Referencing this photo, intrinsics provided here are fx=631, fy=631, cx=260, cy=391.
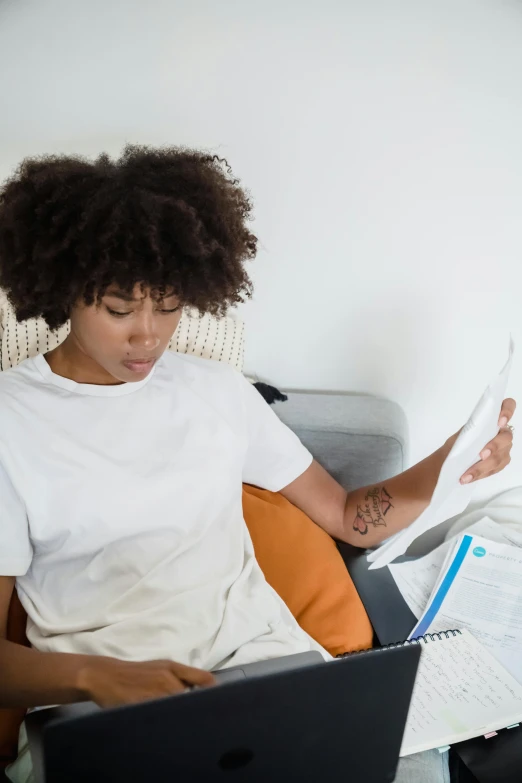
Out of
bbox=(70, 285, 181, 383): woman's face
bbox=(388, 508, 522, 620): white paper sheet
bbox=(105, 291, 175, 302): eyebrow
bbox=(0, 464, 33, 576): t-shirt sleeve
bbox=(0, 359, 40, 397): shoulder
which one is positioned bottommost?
A: bbox=(388, 508, 522, 620): white paper sheet

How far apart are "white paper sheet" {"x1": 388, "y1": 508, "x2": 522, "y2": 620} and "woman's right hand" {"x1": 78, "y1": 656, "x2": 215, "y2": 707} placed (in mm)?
685

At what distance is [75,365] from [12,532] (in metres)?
0.25

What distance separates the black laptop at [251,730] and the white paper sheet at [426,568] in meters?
0.65

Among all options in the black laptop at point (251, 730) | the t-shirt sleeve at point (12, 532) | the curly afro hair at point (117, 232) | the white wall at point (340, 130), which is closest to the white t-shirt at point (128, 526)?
the t-shirt sleeve at point (12, 532)

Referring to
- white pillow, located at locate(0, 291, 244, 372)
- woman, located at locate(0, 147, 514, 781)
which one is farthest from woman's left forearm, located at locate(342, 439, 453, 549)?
white pillow, located at locate(0, 291, 244, 372)

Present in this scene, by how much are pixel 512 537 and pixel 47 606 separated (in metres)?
1.01

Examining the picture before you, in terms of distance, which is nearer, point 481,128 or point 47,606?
point 47,606

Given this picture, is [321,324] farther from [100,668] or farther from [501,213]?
[100,668]

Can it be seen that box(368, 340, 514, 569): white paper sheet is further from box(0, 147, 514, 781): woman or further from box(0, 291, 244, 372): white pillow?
box(0, 291, 244, 372): white pillow

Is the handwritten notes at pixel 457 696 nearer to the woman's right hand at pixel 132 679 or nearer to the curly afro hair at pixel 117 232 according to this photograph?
the woman's right hand at pixel 132 679

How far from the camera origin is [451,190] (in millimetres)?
1359

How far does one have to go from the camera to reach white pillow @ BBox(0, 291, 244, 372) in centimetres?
124

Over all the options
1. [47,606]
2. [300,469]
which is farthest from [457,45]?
[47,606]

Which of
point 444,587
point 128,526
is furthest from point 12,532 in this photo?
point 444,587
